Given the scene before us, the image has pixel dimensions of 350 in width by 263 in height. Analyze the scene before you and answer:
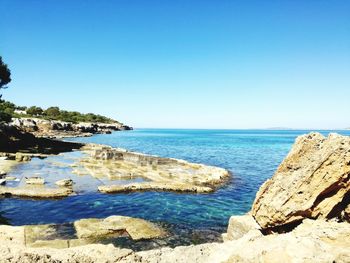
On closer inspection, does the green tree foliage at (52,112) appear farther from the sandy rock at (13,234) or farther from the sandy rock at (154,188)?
the sandy rock at (13,234)

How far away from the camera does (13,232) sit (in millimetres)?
18047

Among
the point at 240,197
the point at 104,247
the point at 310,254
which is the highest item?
the point at 310,254

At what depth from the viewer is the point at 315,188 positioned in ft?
30.4

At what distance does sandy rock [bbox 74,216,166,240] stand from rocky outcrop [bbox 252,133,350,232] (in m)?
12.0

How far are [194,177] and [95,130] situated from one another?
507 ft

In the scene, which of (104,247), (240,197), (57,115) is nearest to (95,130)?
(57,115)

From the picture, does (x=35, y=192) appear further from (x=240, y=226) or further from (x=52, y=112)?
(x=52, y=112)

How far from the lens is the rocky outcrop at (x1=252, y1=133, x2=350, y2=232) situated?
9062mm

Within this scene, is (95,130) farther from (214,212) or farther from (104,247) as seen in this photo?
(104,247)

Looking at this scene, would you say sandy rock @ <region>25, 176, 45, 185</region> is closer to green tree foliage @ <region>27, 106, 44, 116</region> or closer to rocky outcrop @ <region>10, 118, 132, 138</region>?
rocky outcrop @ <region>10, 118, 132, 138</region>

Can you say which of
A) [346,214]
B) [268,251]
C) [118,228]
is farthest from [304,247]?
[118,228]

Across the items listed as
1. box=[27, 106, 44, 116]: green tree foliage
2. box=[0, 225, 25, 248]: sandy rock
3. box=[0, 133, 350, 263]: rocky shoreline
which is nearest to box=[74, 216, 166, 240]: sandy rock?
box=[0, 225, 25, 248]: sandy rock

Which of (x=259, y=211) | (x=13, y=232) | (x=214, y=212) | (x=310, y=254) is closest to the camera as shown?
(x=310, y=254)

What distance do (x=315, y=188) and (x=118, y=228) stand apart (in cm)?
1502
